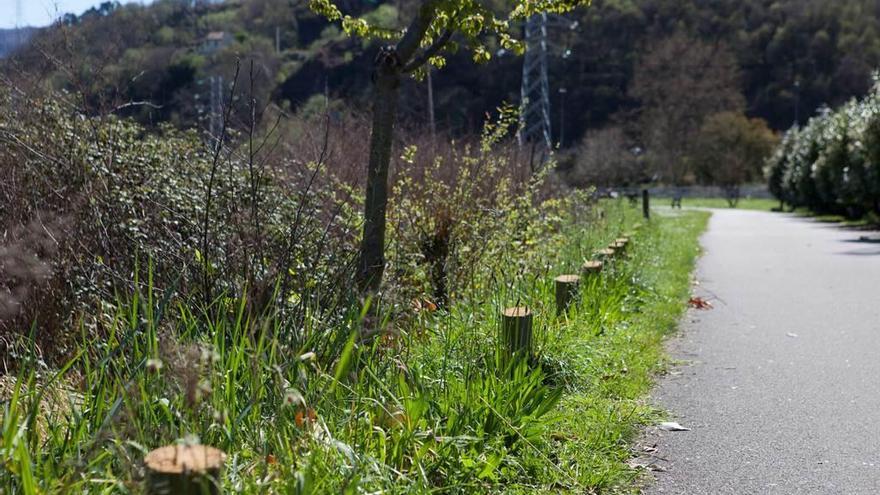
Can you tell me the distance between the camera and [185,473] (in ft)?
7.64

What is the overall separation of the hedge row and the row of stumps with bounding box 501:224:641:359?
15676mm

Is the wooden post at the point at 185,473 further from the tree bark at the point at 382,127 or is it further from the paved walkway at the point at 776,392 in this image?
the tree bark at the point at 382,127

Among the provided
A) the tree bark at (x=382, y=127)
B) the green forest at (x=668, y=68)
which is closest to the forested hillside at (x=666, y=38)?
the green forest at (x=668, y=68)

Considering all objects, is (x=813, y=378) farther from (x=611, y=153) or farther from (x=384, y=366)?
(x=611, y=153)

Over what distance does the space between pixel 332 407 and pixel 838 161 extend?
99.1 feet

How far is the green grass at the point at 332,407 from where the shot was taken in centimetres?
302

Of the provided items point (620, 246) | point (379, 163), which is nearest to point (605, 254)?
point (620, 246)

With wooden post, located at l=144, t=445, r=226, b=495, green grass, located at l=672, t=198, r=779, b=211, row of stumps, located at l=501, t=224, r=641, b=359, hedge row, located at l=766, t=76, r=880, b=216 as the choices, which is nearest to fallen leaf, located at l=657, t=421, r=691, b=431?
row of stumps, located at l=501, t=224, r=641, b=359

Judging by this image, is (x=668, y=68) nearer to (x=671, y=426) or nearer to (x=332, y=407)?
(x=671, y=426)

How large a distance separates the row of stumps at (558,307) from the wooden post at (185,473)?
2590 mm

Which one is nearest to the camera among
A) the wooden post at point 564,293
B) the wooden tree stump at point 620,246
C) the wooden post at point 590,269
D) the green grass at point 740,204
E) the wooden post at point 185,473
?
the wooden post at point 185,473

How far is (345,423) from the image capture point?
3.65 meters

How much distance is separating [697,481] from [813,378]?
95.8 inches

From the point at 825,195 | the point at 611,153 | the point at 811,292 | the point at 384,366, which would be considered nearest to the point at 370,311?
the point at 384,366
